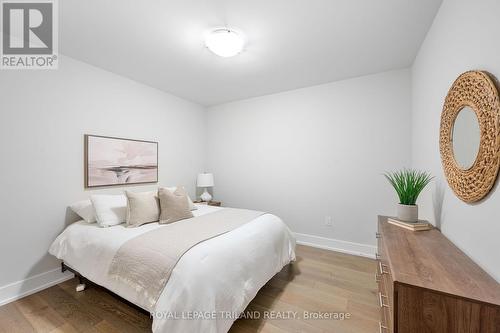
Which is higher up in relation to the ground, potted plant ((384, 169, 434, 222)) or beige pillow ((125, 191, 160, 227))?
potted plant ((384, 169, 434, 222))

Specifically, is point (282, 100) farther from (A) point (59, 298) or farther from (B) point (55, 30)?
(A) point (59, 298)

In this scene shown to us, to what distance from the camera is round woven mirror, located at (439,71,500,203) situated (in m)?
0.95

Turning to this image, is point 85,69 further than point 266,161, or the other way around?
point 266,161

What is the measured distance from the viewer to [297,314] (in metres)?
1.71

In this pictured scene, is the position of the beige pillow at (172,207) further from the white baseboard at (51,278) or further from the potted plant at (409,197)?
the potted plant at (409,197)

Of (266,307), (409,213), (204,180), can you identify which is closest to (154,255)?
(266,307)

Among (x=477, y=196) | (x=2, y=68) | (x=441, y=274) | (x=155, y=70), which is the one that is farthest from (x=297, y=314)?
(x=2, y=68)

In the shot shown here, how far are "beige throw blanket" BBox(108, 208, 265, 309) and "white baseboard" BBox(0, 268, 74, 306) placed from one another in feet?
4.04

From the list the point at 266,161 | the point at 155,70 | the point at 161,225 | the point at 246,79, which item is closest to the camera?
the point at 161,225

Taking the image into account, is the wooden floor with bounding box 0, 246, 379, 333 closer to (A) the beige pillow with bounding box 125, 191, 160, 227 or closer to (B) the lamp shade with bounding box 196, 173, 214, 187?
(A) the beige pillow with bounding box 125, 191, 160, 227

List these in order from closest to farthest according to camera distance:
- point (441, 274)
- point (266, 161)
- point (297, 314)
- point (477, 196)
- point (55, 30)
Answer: point (441, 274) → point (477, 196) → point (297, 314) → point (55, 30) → point (266, 161)

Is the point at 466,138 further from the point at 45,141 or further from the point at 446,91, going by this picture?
the point at 45,141

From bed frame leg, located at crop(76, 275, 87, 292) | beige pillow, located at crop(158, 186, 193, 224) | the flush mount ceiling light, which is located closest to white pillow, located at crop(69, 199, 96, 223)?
bed frame leg, located at crop(76, 275, 87, 292)

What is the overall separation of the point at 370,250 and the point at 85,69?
4.37m
